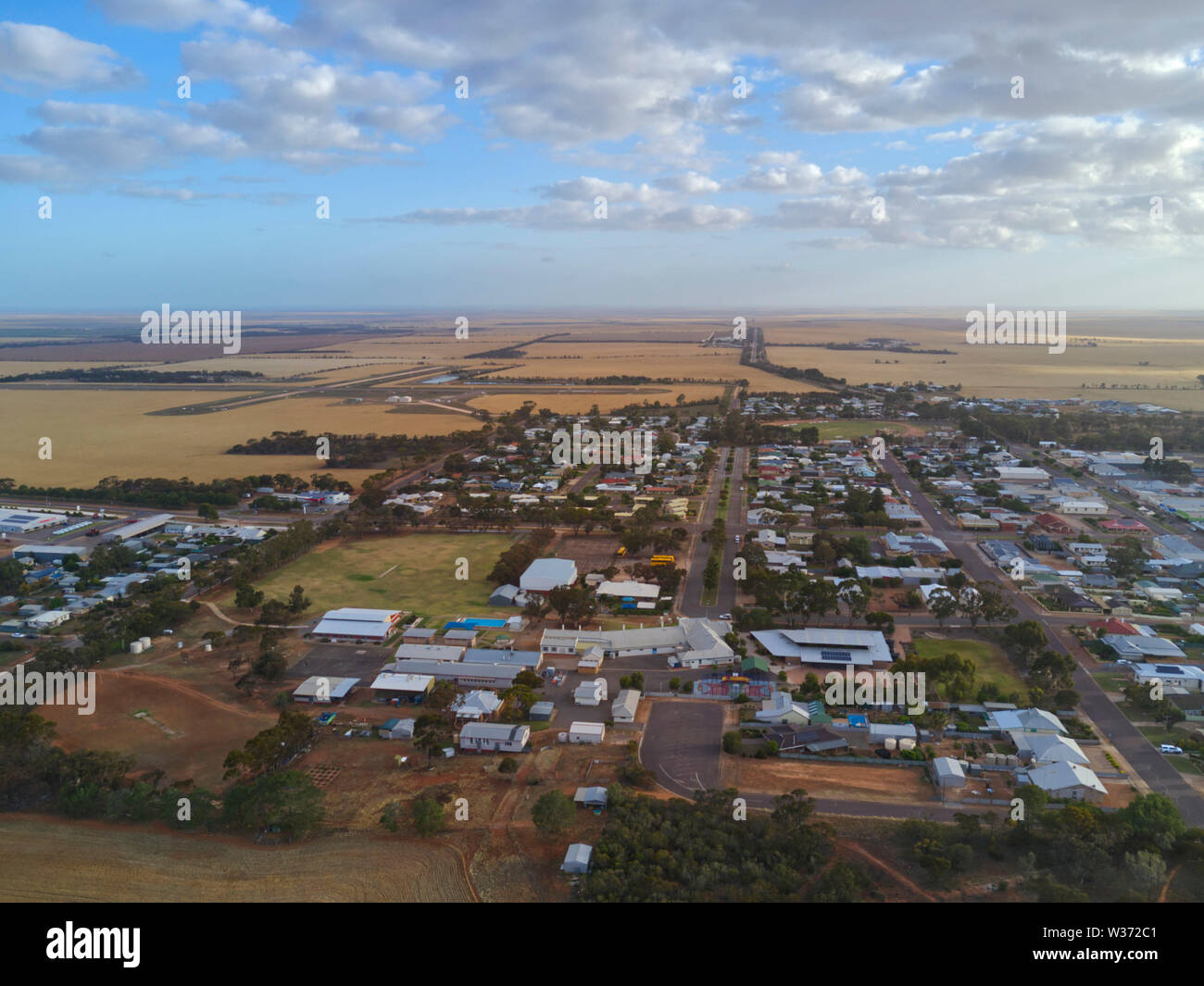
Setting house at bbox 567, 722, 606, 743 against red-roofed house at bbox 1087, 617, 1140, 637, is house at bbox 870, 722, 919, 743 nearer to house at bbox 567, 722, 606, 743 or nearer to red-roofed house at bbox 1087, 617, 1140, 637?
house at bbox 567, 722, 606, 743

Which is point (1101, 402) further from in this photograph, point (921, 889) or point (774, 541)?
point (921, 889)

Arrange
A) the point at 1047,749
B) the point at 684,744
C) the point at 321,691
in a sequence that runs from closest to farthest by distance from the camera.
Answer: the point at 1047,749
the point at 684,744
the point at 321,691

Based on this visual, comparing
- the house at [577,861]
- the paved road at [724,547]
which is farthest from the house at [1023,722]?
the house at [577,861]

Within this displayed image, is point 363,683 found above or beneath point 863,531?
beneath

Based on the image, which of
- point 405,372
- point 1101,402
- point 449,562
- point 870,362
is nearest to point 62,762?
point 449,562

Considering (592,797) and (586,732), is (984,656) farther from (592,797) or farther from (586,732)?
(592,797)

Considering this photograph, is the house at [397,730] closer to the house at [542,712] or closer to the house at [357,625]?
the house at [542,712]

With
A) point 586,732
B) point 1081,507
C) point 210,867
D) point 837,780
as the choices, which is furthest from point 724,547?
point 210,867
